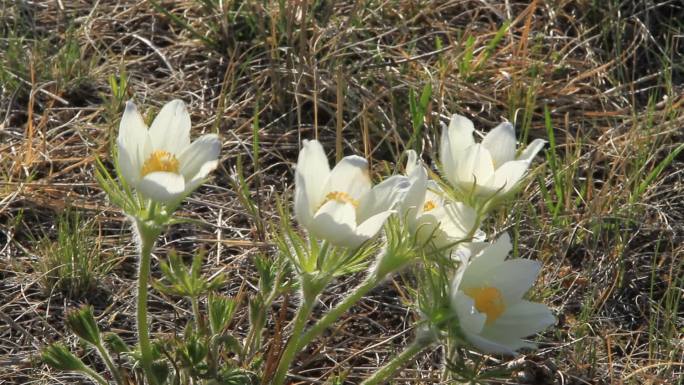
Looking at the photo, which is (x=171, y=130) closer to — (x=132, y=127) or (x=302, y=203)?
(x=132, y=127)

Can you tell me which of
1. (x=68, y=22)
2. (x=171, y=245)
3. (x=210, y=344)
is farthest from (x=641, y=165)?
(x=68, y=22)

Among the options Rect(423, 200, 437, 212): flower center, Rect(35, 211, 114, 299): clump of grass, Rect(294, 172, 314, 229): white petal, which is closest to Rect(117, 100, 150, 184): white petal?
Rect(294, 172, 314, 229): white petal

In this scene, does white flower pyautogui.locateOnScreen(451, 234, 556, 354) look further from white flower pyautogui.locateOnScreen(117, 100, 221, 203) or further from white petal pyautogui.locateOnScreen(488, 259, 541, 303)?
white flower pyautogui.locateOnScreen(117, 100, 221, 203)

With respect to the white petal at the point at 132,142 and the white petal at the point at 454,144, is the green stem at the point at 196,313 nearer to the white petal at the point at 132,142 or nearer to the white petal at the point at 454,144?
the white petal at the point at 132,142

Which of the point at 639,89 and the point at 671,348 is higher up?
the point at 639,89

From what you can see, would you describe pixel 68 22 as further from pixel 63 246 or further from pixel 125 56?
pixel 63 246
